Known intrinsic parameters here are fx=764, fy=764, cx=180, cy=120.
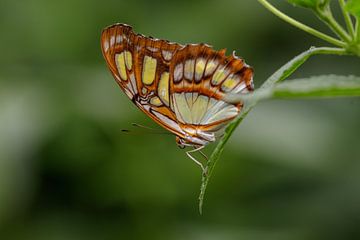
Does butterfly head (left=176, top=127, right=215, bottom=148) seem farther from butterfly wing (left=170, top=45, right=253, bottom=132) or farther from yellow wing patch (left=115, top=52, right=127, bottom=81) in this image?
yellow wing patch (left=115, top=52, right=127, bottom=81)

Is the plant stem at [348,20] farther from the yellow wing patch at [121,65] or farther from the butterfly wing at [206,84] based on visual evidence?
the yellow wing patch at [121,65]

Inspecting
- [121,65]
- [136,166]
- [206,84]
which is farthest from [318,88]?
[136,166]

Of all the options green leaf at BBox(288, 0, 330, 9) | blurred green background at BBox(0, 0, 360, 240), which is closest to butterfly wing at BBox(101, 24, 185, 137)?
green leaf at BBox(288, 0, 330, 9)

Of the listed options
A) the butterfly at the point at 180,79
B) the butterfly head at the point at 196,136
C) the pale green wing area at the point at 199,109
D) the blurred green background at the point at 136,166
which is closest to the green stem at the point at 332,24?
the butterfly at the point at 180,79

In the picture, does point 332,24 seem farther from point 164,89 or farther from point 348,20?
point 164,89

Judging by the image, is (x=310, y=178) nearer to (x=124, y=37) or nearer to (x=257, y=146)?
(x=257, y=146)

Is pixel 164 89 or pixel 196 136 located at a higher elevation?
pixel 164 89

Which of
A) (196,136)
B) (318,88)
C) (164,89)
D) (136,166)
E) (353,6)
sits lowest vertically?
(136,166)

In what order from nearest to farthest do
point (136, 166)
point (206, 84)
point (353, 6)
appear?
point (353, 6)
point (206, 84)
point (136, 166)

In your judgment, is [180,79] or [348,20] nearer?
[348,20]
